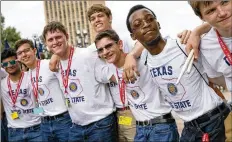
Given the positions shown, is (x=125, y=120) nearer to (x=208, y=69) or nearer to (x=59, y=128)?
(x=59, y=128)

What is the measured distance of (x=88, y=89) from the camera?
3688 mm

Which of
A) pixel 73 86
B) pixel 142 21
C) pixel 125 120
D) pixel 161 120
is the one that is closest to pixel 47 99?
pixel 73 86

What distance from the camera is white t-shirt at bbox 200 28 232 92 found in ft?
7.52

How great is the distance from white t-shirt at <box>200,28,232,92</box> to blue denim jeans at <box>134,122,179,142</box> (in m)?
0.79

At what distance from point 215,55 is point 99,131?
5.81 feet

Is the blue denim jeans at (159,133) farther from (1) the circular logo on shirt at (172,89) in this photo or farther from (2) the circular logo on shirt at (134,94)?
Result: (1) the circular logo on shirt at (172,89)

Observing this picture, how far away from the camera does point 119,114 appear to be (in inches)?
148

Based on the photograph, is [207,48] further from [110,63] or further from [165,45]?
[110,63]

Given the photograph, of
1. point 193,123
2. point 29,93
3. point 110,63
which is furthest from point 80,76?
point 193,123

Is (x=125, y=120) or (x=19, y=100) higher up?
(x=19, y=100)

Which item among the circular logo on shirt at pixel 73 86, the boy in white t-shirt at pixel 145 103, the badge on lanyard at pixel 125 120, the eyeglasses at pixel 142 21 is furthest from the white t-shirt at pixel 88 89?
the eyeglasses at pixel 142 21

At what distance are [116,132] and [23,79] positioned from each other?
1523mm

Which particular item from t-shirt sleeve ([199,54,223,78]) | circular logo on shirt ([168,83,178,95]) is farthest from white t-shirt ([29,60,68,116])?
t-shirt sleeve ([199,54,223,78])

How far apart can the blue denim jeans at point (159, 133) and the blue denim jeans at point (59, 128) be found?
4.12 feet
